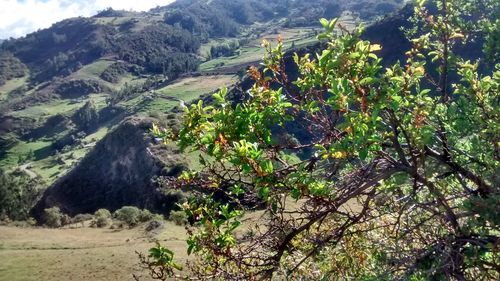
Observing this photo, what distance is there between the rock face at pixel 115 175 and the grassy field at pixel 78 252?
2070 cm

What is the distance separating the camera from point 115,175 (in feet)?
272

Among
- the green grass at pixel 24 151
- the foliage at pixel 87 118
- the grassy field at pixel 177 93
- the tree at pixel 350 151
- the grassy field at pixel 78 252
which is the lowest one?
the green grass at pixel 24 151

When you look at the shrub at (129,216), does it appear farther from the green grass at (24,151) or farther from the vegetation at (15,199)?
the green grass at (24,151)

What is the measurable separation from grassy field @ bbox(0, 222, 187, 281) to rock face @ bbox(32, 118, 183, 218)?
815 inches

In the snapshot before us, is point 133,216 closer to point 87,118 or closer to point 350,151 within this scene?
point 350,151

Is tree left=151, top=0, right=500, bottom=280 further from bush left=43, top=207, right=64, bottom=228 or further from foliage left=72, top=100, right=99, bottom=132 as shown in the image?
foliage left=72, top=100, right=99, bottom=132

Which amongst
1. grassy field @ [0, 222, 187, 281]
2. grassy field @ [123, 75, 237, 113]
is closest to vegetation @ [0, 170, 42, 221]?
grassy field @ [0, 222, 187, 281]

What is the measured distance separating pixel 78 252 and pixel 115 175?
41896mm

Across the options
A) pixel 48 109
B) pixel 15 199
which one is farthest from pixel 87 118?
pixel 15 199

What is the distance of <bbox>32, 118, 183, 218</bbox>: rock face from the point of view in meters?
75.0

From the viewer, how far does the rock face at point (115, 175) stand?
246ft

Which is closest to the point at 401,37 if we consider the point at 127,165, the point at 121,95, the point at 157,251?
the point at 127,165

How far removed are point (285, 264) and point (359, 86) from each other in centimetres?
362

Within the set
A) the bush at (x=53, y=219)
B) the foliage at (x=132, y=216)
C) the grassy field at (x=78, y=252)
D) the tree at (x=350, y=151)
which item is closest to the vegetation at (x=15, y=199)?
the bush at (x=53, y=219)
